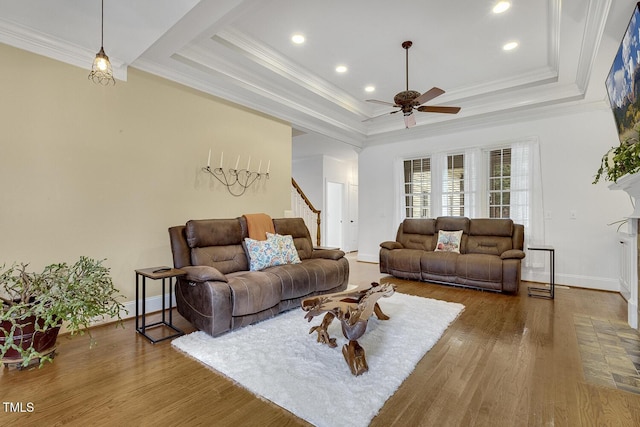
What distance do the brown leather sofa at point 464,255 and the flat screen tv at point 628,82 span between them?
1.97 m

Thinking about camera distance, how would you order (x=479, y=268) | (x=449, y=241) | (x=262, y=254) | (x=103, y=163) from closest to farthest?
(x=103, y=163)
(x=262, y=254)
(x=479, y=268)
(x=449, y=241)

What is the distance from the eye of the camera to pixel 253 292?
9.07 feet

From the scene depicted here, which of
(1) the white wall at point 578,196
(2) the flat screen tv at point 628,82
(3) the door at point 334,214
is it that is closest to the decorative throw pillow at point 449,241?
(1) the white wall at point 578,196

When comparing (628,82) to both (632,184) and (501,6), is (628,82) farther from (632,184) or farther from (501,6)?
(501,6)

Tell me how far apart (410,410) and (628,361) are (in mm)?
1859

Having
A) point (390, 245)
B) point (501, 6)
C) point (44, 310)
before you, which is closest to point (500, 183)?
point (390, 245)

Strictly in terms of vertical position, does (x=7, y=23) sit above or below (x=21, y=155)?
above

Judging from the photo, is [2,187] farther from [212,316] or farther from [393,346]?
[393,346]

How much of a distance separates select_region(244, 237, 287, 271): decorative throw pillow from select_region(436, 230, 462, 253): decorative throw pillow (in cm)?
277

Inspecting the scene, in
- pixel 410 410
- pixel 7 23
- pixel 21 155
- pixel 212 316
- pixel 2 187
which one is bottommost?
pixel 410 410

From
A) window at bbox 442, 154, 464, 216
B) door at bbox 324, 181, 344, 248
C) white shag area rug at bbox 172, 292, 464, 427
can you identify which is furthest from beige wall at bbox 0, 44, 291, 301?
door at bbox 324, 181, 344, 248

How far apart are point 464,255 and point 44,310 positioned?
4.72 metres

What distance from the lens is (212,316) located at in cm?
253

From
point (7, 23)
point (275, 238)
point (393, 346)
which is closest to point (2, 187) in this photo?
point (7, 23)
